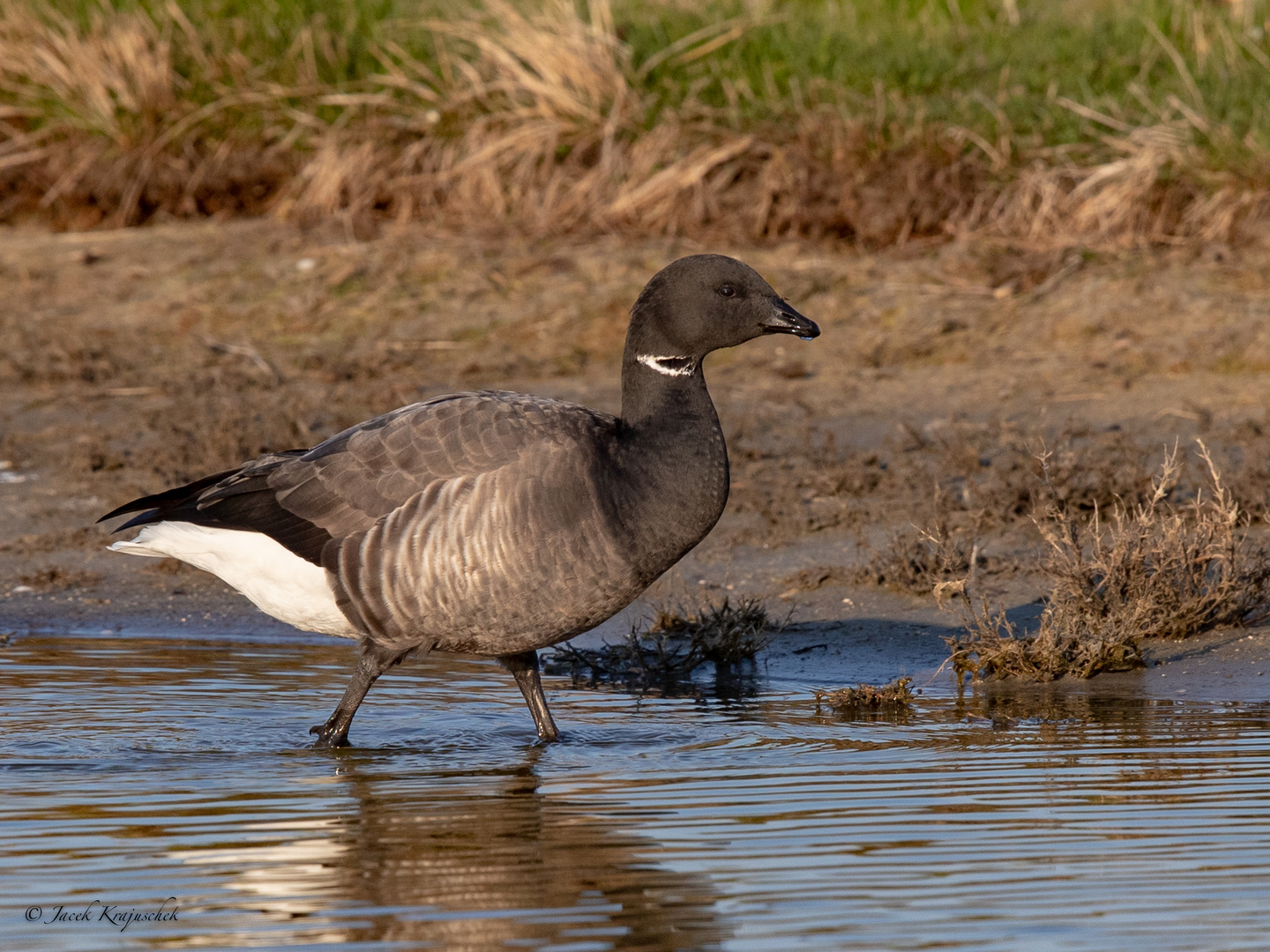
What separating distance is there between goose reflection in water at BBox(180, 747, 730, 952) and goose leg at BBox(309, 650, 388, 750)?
644 millimetres

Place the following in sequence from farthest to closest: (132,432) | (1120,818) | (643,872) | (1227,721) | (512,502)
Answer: (132,432)
(1227,721)
(512,502)
(1120,818)
(643,872)

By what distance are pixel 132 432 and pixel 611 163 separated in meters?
3.92

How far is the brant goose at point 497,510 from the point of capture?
18.9ft

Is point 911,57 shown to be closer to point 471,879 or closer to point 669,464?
point 669,464

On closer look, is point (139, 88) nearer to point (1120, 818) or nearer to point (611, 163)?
point (611, 163)

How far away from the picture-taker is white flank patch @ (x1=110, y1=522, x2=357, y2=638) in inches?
241

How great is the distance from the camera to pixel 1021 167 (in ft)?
38.1

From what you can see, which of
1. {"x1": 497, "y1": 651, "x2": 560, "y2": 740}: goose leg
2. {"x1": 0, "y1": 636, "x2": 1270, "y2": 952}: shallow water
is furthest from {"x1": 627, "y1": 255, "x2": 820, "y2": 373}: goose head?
{"x1": 0, "y1": 636, "x2": 1270, "y2": 952}: shallow water

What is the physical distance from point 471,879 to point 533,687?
1.82m

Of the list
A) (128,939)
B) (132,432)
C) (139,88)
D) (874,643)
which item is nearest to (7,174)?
(139,88)

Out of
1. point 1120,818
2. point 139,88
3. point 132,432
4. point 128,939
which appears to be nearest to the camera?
point 128,939

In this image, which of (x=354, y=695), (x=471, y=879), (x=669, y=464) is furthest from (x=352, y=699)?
(x=471, y=879)

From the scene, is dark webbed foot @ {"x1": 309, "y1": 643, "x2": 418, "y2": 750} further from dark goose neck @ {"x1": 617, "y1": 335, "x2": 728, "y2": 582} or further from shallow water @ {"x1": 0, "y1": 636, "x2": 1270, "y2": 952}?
dark goose neck @ {"x1": 617, "y1": 335, "x2": 728, "y2": 582}

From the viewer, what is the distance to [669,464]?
5867 mm
